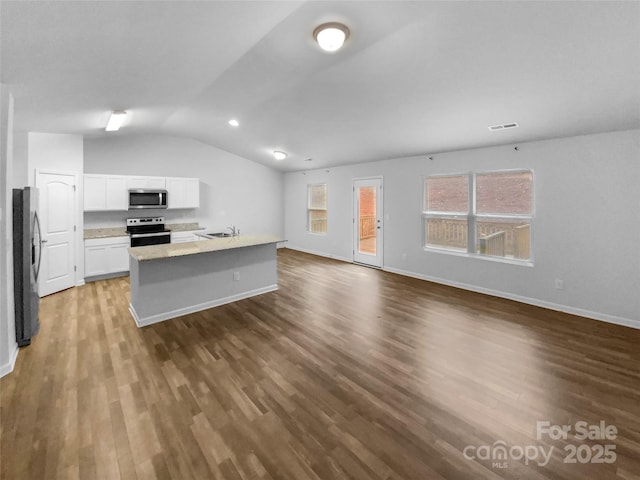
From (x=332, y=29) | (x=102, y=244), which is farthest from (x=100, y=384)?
(x=102, y=244)

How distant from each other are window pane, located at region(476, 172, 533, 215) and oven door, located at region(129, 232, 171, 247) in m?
6.00

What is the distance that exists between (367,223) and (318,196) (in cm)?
186

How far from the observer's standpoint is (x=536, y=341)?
319cm

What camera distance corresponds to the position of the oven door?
5695 millimetres

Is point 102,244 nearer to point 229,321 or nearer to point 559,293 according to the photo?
point 229,321

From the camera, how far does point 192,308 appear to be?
4.04m

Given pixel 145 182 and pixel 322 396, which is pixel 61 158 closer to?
pixel 145 182

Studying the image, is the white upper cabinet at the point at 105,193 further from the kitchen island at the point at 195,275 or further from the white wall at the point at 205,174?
the kitchen island at the point at 195,275

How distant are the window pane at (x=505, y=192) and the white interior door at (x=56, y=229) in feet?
22.9

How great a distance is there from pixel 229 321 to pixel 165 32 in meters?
3.02

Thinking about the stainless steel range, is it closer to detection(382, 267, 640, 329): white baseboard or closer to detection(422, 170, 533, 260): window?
detection(382, 267, 640, 329): white baseboard

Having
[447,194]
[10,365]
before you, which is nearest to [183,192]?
[10,365]

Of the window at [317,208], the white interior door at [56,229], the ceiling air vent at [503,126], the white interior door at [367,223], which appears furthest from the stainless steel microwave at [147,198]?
the ceiling air vent at [503,126]

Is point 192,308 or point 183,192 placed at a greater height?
point 183,192
